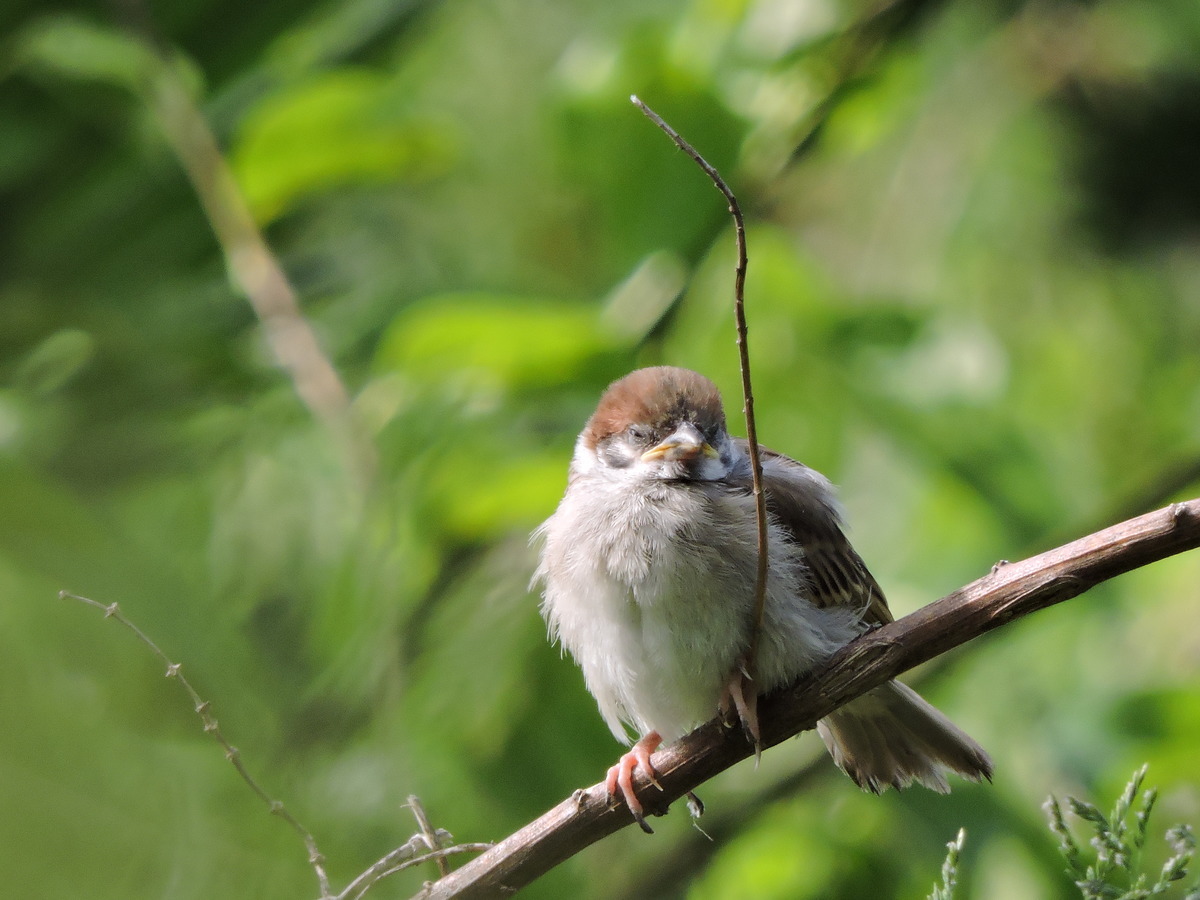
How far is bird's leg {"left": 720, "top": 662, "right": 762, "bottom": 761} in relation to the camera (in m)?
1.95

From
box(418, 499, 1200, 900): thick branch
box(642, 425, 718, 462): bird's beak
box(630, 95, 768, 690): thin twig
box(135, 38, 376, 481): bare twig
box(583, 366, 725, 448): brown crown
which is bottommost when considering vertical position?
box(418, 499, 1200, 900): thick branch

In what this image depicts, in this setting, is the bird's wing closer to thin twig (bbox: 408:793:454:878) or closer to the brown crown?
the brown crown

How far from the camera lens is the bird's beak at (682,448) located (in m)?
2.53

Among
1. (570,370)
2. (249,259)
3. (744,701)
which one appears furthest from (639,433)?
(249,259)

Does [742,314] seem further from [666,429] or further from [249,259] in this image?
[249,259]

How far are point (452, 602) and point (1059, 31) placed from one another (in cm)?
305

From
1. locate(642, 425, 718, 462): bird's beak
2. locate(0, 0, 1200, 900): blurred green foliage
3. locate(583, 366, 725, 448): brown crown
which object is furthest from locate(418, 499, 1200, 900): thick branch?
locate(583, 366, 725, 448): brown crown

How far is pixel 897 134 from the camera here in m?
4.65

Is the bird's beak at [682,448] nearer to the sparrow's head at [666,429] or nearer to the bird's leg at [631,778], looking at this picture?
the sparrow's head at [666,429]

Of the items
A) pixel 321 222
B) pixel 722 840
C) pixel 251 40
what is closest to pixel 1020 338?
pixel 722 840

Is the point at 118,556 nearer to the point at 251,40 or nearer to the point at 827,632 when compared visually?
the point at 827,632

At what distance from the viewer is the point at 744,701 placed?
6.76 feet

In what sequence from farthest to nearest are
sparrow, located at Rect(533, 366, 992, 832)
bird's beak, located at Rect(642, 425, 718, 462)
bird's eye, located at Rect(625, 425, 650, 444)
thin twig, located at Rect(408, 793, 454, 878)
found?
1. bird's eye, located at Rect(625, 425, 650, 444)
2. bird's beak, located at Rect(642, 425, 718, 462)
3. sparrow, located at Rect(533, 366, 992, 832)
4. thin twig, located at Rect(408, 793, 454, 878)

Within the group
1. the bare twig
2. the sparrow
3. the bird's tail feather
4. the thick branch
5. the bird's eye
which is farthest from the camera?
the bare twig
